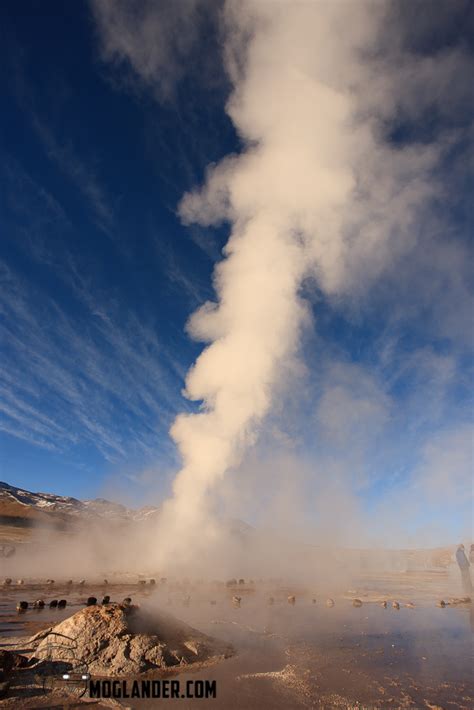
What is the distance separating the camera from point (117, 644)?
11.7 meters

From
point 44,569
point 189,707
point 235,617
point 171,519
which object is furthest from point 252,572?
point 189,707

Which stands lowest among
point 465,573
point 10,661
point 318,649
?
point 318,649

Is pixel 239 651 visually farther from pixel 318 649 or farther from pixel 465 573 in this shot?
pixel 465 573

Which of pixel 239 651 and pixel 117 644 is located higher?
pixel 117 644

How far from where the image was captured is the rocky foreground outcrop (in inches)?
440

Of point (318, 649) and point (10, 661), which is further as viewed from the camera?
point (318, 649)

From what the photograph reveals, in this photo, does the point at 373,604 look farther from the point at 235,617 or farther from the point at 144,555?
the point at 144,555

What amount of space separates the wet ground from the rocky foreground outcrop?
1023 mm

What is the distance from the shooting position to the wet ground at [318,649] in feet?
33.1

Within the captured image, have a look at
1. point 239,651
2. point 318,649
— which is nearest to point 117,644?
point 239,651

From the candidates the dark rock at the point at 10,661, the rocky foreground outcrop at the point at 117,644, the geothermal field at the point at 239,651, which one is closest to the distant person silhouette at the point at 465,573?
the geothermal field at the point at 239,651

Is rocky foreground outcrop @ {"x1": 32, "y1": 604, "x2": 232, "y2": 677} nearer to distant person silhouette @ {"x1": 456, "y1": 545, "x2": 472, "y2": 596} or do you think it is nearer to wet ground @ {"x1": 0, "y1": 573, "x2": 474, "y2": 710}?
wet ground @ {"x1": 0, "y1": 573, "x2": 474, "y2": 710}

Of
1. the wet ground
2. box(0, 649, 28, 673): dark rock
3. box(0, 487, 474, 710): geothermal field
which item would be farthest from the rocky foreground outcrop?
the wet ground

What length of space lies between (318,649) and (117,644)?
7.60 metres
